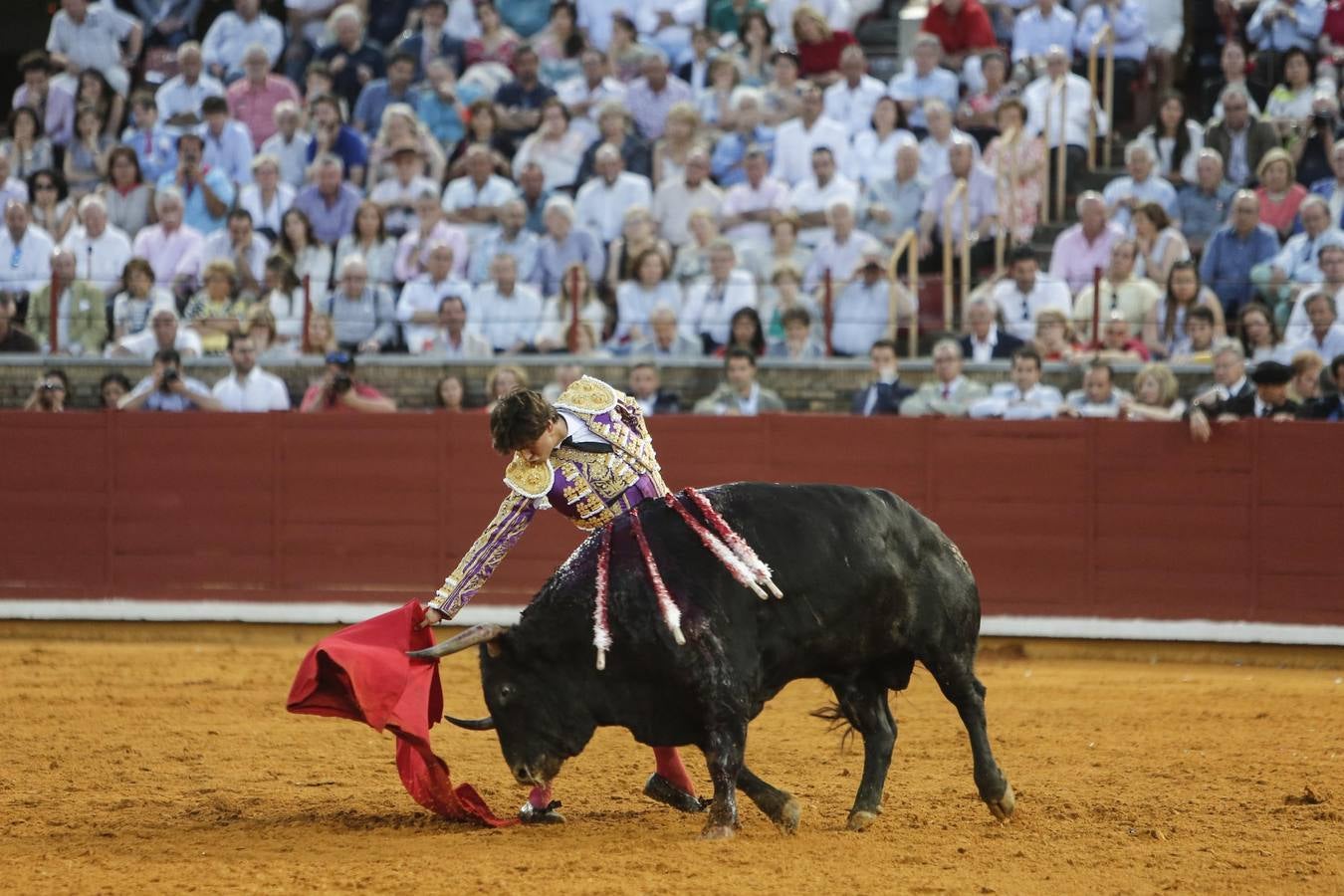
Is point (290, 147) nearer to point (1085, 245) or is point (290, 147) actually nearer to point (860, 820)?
point (1085, 245)

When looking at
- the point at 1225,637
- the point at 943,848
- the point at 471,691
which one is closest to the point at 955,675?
the point at 943,848

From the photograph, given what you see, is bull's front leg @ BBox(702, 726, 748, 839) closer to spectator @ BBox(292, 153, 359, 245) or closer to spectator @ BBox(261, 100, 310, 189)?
spectator @ BBox(292, 153, 359, 245)

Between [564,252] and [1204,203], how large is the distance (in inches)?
158

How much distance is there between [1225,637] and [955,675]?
470 cm

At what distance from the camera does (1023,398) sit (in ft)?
33.3

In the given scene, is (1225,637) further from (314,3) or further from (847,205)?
(314,3)

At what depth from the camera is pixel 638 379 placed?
10469 millimetres

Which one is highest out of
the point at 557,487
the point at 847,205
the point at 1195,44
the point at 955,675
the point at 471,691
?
the point at 1195,44

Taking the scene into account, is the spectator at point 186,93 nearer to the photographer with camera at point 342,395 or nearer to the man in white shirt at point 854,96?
the photographer with camera at point 342,395

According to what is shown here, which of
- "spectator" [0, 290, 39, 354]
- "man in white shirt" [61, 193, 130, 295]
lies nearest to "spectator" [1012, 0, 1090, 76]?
"man in white shirt" [61, 193, 130, 295]

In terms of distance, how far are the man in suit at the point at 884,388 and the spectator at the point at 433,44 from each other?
525cm

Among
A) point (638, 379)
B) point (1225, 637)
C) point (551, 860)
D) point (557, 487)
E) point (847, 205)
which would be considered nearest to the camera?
point (551, 860)

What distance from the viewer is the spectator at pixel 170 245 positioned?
1230 cm

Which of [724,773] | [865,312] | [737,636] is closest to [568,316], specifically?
[865,312]
